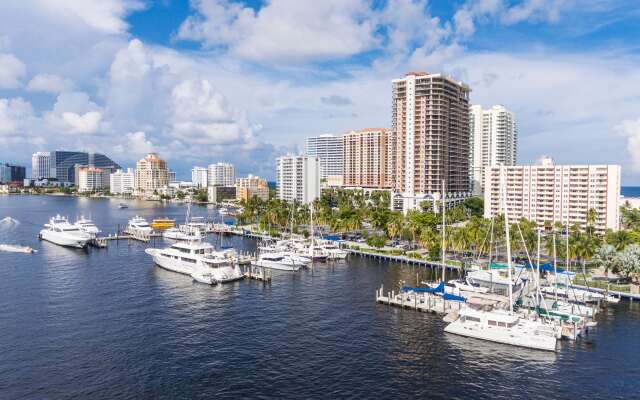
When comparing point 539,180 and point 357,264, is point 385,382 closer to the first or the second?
point 357,264

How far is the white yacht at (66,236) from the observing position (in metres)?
134

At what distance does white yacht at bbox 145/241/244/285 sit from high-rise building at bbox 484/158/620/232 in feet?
354

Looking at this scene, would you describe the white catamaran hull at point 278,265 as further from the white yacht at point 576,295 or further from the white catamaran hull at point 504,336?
the white yacht at point 576,295

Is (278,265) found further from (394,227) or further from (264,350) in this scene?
(264,350)

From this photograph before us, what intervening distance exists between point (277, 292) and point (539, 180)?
114 metres

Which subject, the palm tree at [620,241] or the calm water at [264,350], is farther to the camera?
the palm tree at [620,241]

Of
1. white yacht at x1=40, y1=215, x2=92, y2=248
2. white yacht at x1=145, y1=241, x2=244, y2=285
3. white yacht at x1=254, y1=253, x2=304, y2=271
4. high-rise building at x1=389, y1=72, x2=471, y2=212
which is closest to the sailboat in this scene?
white yacht at x1=145, y1=241, x2=244, y2=285

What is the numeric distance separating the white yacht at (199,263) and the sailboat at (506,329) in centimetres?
4567

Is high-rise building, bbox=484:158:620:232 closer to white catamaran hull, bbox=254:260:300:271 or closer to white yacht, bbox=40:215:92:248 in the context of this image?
white catamaran hull, bbox=254:260:300:271

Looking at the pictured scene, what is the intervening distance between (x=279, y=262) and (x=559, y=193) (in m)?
103

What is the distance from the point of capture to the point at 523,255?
11819 centimetres

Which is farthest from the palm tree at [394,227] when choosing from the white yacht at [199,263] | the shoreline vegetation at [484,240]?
the white yacht at [199,263]

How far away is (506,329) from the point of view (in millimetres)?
62406

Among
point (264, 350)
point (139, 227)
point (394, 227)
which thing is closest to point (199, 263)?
point (264, 350)
